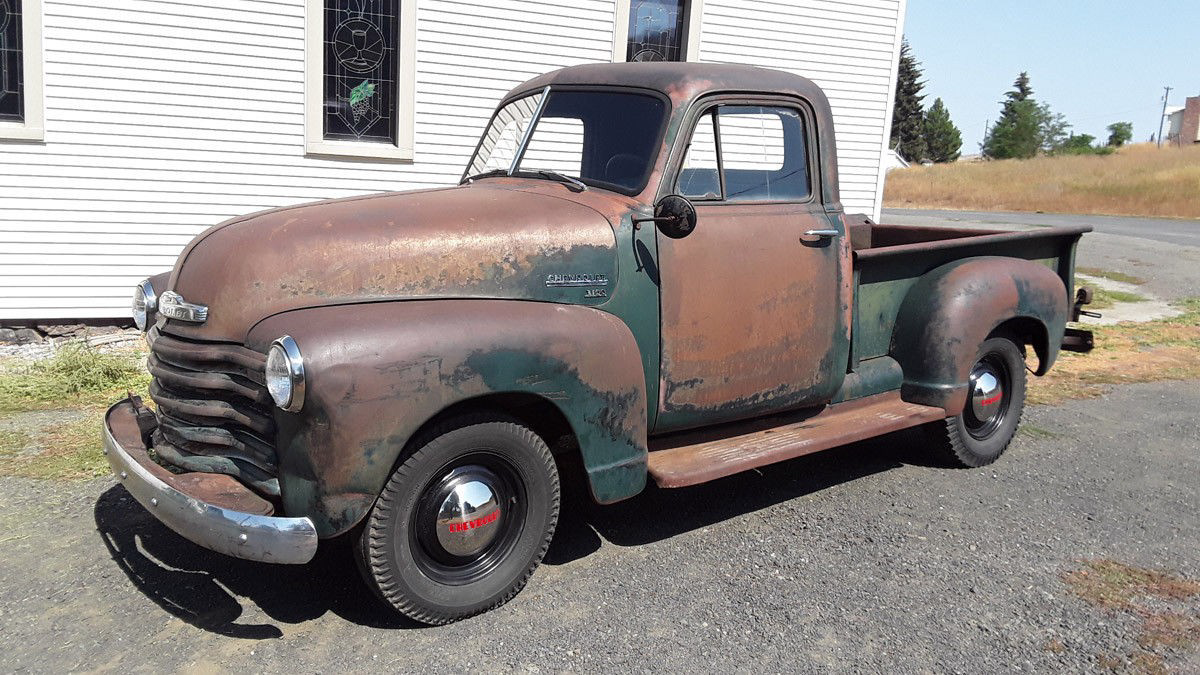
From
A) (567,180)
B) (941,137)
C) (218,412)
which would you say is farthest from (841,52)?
(941,137)

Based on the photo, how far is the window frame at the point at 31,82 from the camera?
7594 millimetres

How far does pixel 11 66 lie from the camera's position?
771 centimetres

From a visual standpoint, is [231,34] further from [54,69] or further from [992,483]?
[992,483]

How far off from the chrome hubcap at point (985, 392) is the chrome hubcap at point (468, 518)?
10.4 ft

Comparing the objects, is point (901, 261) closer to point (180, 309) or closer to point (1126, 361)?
point (180, 309)

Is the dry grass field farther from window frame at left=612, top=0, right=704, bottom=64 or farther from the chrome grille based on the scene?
the chrome grille

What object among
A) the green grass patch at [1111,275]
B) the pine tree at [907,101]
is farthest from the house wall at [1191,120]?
the green grass patch at [1111,275]

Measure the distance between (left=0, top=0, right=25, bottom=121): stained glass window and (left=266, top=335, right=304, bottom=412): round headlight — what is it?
20.9ft

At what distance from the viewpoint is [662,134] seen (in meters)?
4.11

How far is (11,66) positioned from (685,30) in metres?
6.26

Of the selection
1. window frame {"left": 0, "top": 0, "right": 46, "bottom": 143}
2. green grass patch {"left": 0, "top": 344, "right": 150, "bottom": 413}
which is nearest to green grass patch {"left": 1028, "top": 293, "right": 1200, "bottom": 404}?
green grass patch {"left": 0, "top": 344, "right": 150, "bottom": 413}

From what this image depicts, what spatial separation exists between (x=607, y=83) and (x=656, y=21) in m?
5.86

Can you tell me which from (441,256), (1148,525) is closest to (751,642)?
(441,256)

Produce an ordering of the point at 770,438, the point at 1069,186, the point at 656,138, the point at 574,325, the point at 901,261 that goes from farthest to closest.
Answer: the point at 1069,186, the point at 901,261, the point at 770,438, the point at 656,138, the point at 574,325
